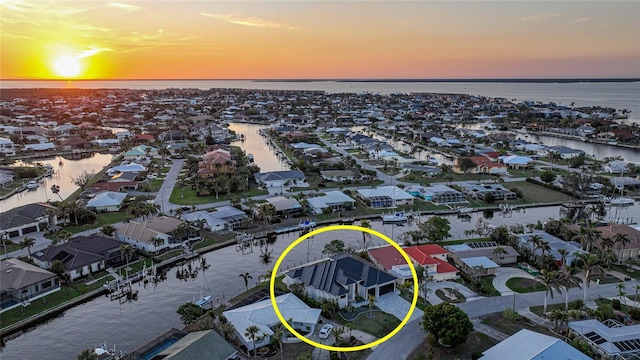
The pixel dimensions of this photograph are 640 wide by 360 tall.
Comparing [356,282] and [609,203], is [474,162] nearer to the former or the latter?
[609,203]

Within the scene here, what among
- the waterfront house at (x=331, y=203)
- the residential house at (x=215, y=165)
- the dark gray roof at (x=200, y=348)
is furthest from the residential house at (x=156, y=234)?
the residential house at (x=215, y=165)

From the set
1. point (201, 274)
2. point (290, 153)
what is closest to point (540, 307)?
point (201, 274)

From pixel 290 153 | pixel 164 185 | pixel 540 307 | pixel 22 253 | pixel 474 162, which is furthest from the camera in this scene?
pixel 290 153

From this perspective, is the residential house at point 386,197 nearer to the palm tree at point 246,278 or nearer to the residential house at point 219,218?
the residential house at point 219,218

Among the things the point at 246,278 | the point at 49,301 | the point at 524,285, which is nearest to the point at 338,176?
the point at 246,278

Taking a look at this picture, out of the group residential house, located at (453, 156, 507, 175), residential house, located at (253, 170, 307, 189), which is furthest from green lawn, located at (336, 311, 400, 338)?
residential house, located at (453, 156, 507, 175)
